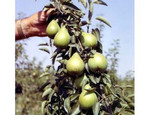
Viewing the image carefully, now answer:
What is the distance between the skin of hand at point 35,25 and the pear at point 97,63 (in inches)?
10.4

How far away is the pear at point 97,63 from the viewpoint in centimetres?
87

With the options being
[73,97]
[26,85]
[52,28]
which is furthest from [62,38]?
[26,85]

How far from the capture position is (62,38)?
2.96ft

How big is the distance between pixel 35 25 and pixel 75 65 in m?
0.35

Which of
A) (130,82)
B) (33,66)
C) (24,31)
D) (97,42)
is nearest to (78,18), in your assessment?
(97,42)

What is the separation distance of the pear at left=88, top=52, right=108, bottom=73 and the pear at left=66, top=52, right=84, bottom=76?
28mm

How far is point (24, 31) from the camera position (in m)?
1.20

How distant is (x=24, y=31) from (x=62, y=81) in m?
0.33

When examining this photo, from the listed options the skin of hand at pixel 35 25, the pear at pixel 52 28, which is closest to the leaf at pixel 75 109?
the pear at pixel 52 28

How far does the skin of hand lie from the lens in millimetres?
1082

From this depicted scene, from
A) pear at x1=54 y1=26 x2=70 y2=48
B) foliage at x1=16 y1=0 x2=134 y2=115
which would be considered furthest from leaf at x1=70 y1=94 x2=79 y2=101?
pear at x1=54 y1=26 x2=70 y2=48

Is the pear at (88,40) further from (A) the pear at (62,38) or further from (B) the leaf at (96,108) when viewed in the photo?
(B) the leaf at (96,108)
